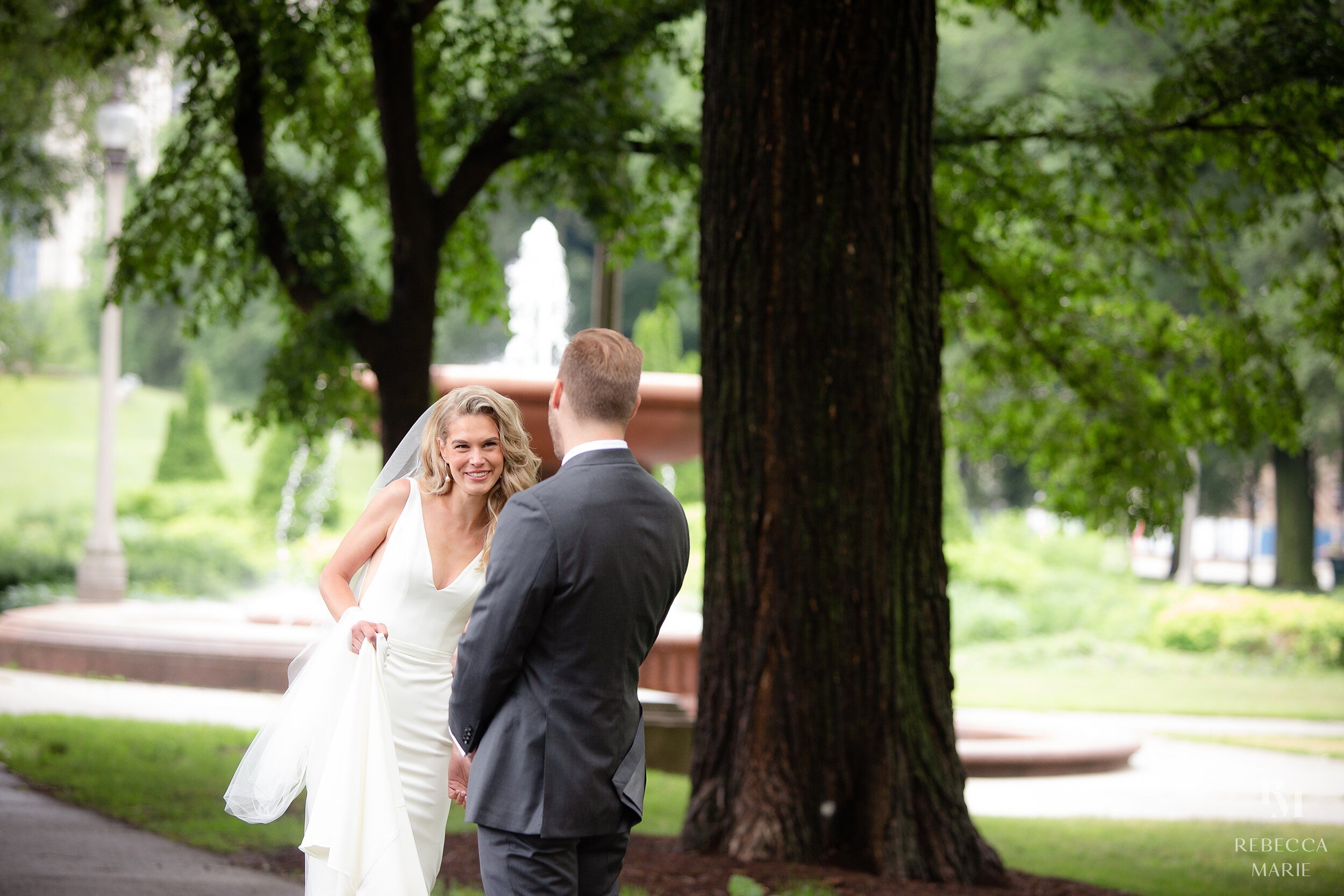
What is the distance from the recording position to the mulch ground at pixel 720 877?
5.52m

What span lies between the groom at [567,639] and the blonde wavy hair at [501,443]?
2.22 feet

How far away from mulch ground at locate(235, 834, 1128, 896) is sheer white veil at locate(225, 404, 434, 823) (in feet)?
7.44

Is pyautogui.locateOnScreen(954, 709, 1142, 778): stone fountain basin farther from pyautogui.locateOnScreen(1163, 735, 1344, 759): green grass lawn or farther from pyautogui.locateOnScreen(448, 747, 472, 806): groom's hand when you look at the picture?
pyautogui.locateOnScreen(448, 747, 472, 806): groom's hand

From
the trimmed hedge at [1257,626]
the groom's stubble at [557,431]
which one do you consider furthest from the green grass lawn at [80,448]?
the groom's stubble at [557,431]

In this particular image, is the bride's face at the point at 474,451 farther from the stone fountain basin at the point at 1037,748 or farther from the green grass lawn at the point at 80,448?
the green grass lawn at the point at 80,448

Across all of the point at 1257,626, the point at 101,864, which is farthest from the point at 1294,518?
the point at 101,864

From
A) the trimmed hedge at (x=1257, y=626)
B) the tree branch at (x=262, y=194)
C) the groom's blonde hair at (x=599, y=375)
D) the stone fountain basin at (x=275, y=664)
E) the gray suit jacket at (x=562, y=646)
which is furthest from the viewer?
the trimmed hedge at (x=1257, y=626)

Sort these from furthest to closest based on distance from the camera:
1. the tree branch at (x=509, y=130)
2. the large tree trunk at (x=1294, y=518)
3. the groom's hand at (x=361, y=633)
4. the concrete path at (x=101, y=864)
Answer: the large tree trunk at (x=1294, y=518), the tree branch at (x=509, y=130), the concrete path at (x=101, y=864), the groom's hand at (x=361, y=633)

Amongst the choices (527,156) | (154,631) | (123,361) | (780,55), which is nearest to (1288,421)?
(780,55)

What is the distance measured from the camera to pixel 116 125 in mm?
15547

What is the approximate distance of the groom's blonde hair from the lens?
9.34ft

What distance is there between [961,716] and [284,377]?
782 centimetres

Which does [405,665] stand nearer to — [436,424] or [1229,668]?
[436,424]

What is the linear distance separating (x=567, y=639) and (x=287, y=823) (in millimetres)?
5230
